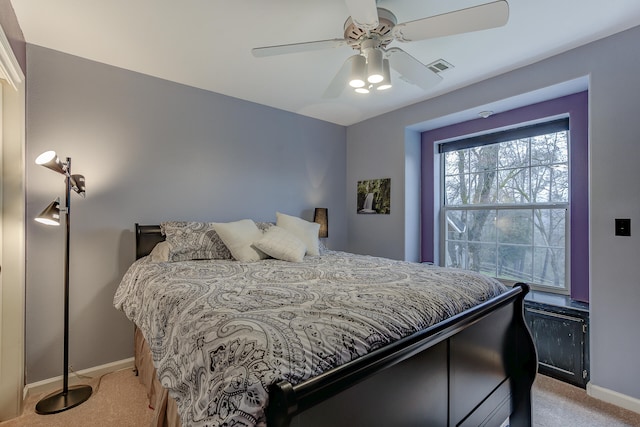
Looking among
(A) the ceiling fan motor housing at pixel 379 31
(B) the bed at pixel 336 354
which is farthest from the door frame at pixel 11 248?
(A) the ceiling fan motor housing at pixel 379 31

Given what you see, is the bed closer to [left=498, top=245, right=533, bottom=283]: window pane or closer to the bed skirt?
the bed skirt

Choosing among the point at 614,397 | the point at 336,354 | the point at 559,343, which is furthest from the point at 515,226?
the point at 336,354

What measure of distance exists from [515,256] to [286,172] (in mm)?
2544

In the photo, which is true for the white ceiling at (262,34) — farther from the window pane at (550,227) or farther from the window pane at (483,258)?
the window pane at (483,258)

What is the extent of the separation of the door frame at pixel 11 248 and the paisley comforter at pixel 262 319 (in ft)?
2.17

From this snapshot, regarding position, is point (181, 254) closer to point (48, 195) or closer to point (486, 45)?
point (48, 195)

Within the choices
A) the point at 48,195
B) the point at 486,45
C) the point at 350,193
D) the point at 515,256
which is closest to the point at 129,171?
the point at 48,195

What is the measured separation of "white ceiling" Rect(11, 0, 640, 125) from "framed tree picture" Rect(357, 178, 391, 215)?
129cm

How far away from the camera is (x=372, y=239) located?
391 centimetres

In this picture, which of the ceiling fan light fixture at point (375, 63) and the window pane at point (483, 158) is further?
the window pane at point (483, 158)

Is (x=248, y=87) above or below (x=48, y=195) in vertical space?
above

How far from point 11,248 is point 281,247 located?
1.73 m

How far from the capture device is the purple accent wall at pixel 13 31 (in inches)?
66.1

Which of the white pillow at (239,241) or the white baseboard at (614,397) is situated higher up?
the white pillow at (239,241)
